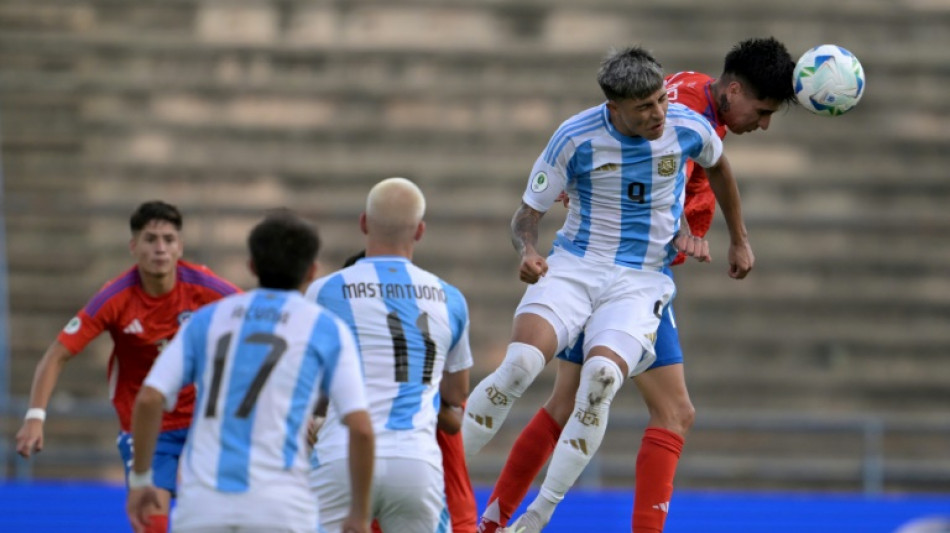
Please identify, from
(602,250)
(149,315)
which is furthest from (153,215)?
(602,250)

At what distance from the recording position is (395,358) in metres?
5.35

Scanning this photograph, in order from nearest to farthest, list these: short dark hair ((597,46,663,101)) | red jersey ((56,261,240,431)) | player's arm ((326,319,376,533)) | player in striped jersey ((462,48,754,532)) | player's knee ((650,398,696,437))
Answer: player's arm ((326,319,376,533)), short dark hair ((597,46,663,101)), player in striped jersey ((462,48,754,532)), player's knee ((650,398,696,437)), red jersey ((56,261,240,431))

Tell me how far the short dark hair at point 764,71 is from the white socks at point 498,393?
1535 mm

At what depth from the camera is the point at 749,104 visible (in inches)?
259

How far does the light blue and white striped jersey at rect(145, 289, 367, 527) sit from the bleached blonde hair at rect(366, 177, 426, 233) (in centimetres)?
76

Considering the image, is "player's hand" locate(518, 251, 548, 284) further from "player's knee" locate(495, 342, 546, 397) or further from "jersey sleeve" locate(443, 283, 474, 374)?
"jersey sleeve" locate(443, 283, 474, 374)

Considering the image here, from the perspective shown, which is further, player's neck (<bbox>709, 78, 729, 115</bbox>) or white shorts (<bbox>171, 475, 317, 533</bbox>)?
player's neck (<bbox>709, 78, 729, 115</bbox>)

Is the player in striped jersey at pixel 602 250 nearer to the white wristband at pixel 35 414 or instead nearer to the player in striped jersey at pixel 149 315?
the player in striped jersey at pixel 149 315

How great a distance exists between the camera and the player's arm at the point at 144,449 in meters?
4.66

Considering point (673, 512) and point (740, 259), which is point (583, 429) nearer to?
A: point (740, 259)

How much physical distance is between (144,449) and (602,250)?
7.86ft

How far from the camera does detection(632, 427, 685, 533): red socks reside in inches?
250

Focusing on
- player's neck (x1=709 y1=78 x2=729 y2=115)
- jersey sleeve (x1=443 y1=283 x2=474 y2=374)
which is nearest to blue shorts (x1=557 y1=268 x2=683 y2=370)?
player's neck (x1=709 y1=78 x2=729 y2=115)

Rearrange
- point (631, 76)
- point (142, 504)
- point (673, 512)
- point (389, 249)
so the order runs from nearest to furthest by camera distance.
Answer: point (142, 504) < point (389, 249) < point (631, 76) < point (673, 512)
